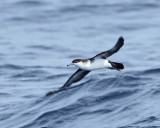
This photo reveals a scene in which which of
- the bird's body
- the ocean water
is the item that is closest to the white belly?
the bird's body

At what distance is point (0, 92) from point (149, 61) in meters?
5.53

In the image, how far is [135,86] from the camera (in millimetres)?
13492

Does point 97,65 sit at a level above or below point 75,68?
below

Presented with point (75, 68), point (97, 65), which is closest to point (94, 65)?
point (97, 65)

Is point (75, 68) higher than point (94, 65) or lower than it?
higher

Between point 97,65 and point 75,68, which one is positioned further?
point 75,68

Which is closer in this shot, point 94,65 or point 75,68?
point 94,65

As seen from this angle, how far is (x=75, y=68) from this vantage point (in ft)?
57.0

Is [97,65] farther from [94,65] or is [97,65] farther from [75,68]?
[75,68]

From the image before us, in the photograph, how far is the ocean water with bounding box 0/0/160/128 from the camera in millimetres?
11906

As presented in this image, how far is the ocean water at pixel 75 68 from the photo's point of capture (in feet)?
39.1

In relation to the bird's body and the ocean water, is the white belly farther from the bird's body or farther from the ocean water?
the ocean water

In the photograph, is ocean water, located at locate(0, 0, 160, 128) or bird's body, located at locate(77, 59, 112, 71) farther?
ocean water, located at locate(0, 0, 160, 128)

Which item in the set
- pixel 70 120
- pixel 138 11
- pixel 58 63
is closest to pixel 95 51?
pixel 58 63
